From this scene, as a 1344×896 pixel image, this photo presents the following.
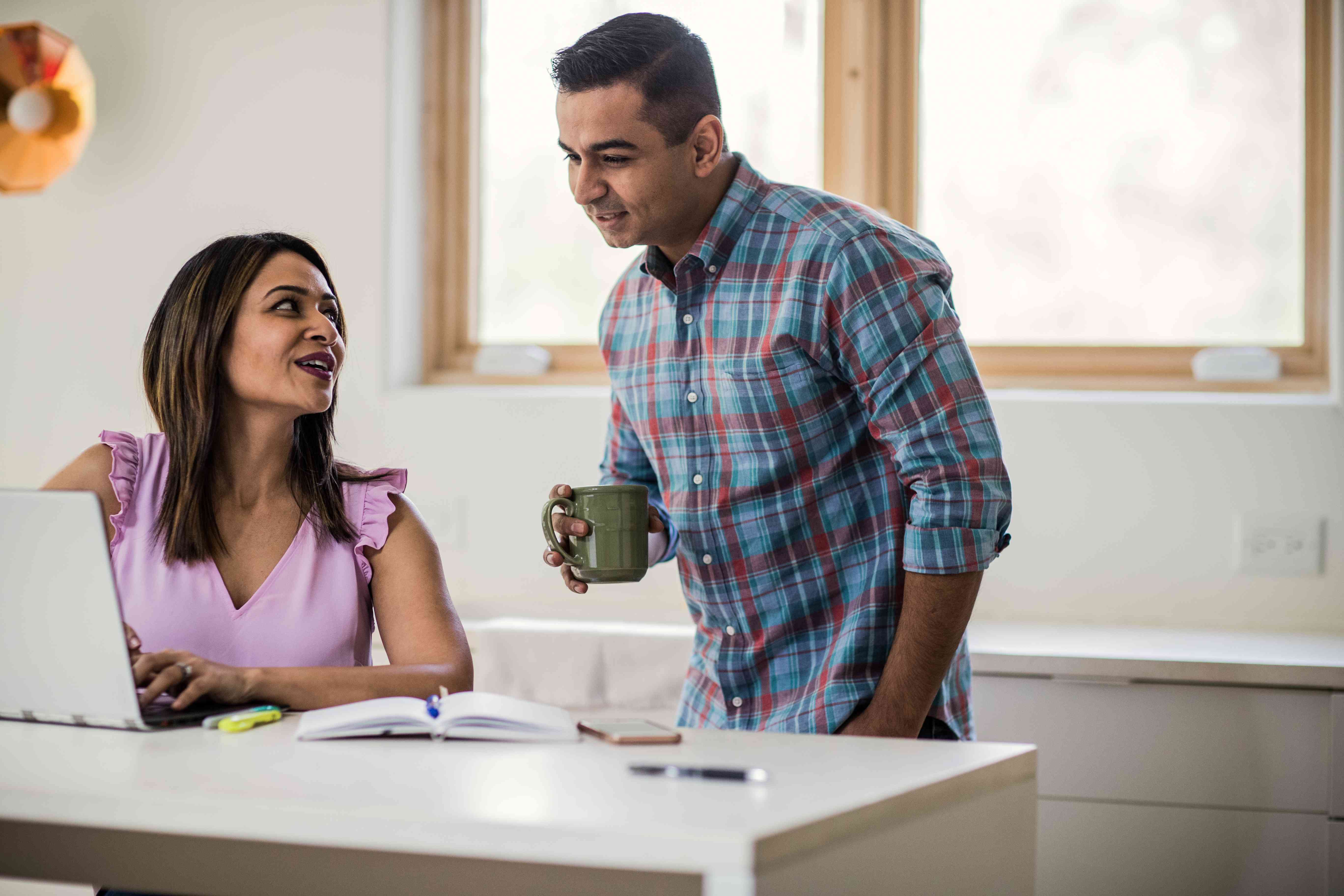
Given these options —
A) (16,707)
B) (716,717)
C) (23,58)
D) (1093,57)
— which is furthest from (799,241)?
(23,58)

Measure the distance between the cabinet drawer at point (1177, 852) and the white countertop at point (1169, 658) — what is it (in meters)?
0.19

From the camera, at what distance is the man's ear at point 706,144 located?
133 centimetres

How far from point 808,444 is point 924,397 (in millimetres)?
149

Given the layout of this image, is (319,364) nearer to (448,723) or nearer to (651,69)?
(651,69)

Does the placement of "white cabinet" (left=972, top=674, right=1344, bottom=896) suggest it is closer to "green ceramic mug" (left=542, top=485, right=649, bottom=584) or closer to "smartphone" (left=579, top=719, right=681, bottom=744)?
"green ceramic mug" (left=542, top=485, right=649, bottom=584)

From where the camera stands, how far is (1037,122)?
2420 millimetres

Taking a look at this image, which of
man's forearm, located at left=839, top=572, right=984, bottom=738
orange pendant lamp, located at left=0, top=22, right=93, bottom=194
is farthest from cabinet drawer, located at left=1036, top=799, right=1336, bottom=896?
orange pendant lamp, located at left=0, top=22, right=93, bottom=194

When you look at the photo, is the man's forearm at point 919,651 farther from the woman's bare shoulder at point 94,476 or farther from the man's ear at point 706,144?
the woman's bare shoulder at point 94,476

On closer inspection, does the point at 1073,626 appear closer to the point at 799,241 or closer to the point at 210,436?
the point at 799,241

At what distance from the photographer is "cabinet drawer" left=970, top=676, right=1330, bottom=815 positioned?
1.73 metres

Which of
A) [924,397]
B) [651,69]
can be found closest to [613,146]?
[651,69]

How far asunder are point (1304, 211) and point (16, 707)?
7.42ft

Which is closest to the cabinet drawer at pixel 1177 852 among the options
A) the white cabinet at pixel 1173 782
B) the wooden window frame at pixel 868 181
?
the white cabinet at pixel 1173 782

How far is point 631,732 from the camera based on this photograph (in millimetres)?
990
